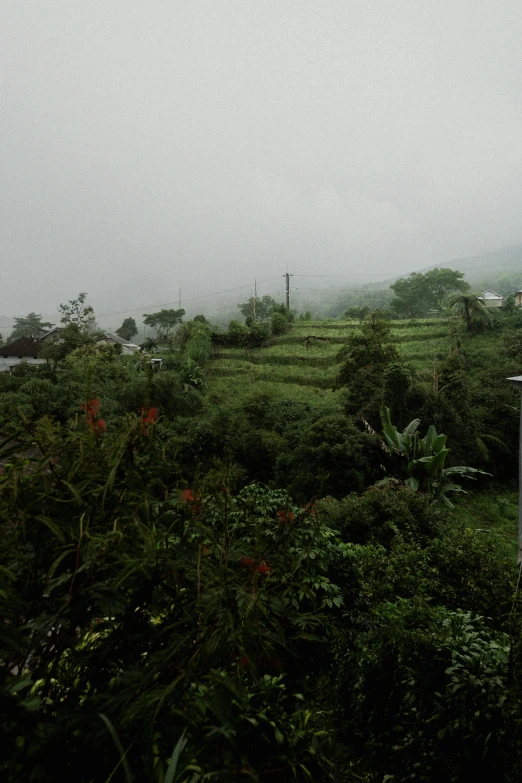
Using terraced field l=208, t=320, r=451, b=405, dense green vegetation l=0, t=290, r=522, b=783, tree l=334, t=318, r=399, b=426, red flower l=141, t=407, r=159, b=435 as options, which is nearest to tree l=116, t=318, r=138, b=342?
terraced field l=208, t=320, r=451, b=405

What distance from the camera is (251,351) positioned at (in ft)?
71.0

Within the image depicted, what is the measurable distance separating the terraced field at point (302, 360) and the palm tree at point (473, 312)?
39.7 inches

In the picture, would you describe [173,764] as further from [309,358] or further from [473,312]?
[473,312]

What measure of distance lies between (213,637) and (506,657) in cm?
143

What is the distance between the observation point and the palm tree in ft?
60.0

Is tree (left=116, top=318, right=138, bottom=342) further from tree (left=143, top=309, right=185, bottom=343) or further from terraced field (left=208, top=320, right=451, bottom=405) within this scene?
terraced field (left=208, top=320, right=451, bottom=405)

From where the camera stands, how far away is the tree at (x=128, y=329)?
3098 centimetres

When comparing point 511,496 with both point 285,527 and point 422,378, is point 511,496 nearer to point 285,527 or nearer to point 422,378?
point 422,378

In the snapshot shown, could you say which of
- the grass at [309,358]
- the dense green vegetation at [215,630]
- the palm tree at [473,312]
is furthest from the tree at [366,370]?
the palm tree at [473,312]

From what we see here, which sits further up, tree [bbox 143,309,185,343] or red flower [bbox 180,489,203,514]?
tree [bbox 143,309,185,343]

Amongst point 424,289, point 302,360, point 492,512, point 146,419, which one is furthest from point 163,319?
point 146,419

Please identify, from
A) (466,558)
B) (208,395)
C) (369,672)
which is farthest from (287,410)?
(369,672)

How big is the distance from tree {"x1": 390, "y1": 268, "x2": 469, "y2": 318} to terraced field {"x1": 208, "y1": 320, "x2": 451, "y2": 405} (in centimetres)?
1097

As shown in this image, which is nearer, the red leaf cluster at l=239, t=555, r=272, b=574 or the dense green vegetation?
the dense green vegetation
